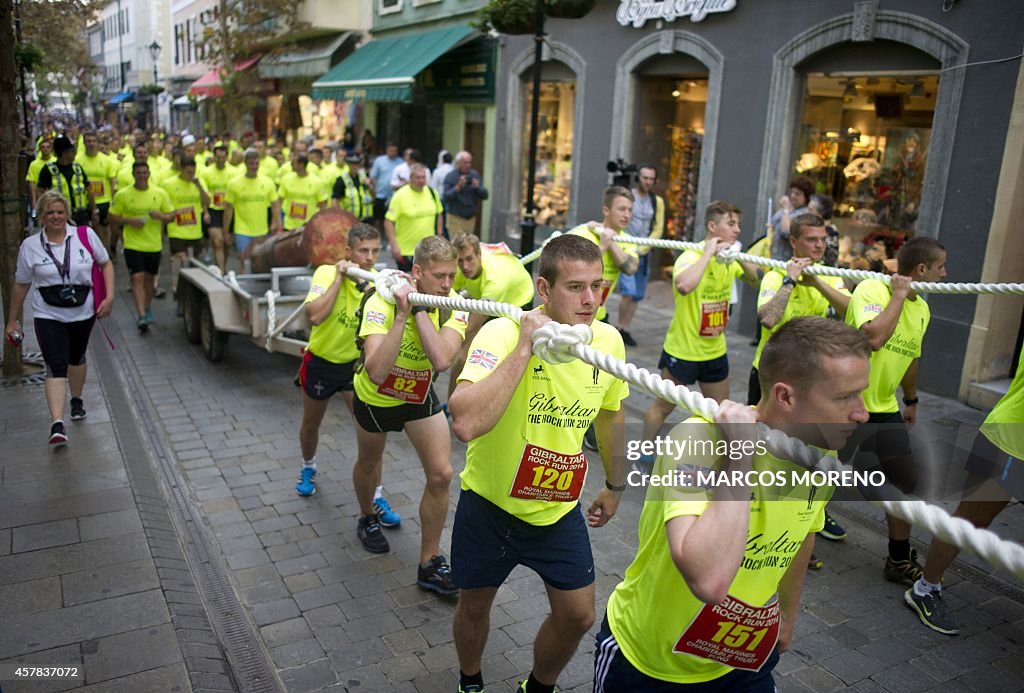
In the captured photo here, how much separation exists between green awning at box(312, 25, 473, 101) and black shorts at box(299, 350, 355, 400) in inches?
479

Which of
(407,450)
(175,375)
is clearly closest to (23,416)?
(175,375)

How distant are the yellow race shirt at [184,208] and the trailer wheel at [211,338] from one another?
250 cm

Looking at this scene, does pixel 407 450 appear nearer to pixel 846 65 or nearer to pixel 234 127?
pixel 846 65

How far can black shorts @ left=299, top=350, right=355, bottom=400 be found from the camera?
5.56 meters

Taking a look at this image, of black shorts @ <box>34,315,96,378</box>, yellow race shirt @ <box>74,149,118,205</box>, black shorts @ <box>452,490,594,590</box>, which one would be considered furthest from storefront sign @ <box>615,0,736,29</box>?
black shorts @ <box>452,490,594,590</box>

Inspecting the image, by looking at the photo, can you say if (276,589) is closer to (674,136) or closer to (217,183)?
(217,183)

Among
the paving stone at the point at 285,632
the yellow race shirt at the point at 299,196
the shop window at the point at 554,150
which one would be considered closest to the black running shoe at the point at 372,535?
the paving stone at the point at 285,632

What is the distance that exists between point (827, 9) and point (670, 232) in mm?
4576

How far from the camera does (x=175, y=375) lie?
28.7 feet

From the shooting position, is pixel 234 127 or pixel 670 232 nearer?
pixel 670 232

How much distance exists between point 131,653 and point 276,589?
3.01 ft

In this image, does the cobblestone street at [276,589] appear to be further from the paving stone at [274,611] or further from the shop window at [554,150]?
the shop window at [554,150]

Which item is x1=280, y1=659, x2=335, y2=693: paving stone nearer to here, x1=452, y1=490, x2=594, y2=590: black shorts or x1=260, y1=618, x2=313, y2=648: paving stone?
x1=260, y1=618, x2=313, y2=648: paving stone

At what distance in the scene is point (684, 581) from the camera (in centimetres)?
218
